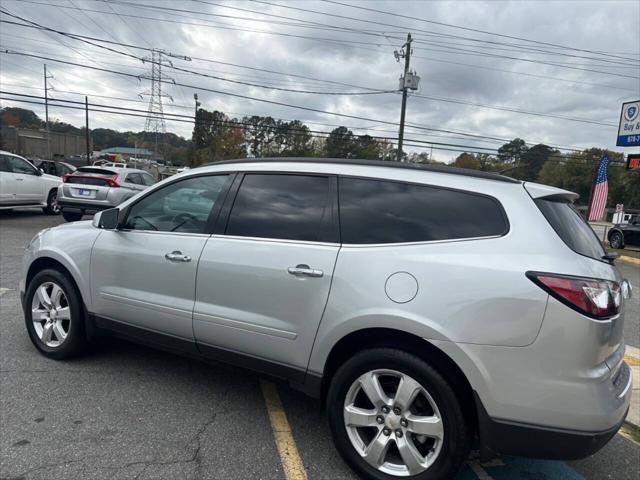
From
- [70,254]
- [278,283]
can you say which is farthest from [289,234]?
[70,254]

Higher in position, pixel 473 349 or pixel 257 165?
pixel 257 165

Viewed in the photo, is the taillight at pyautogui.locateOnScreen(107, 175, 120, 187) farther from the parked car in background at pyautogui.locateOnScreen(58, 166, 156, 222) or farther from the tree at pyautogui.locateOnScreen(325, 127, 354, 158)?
the tree at pyautogui.locateOnScreen(325, 127, 354, 158)

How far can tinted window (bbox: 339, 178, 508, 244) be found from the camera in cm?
240

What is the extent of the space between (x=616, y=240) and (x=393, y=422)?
63.2 ft

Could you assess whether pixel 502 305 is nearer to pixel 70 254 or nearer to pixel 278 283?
pixel 278 283

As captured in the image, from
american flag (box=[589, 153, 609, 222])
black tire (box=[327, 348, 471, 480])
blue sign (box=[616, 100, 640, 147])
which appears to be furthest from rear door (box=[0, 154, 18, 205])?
blue sign (box=[616, 100, 640, 147])

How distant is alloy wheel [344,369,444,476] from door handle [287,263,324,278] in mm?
617

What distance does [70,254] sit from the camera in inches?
145

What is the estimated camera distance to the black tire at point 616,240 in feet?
57.9

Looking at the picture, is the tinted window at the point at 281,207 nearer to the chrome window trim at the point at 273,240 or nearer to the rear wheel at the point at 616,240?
the chrome window trim at the point at 273,240

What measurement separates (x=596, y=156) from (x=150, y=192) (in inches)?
3095

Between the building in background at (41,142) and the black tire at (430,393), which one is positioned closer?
the black tire at (430,393)

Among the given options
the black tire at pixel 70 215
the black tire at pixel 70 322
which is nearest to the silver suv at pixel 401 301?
the black tire at pixel 70 322

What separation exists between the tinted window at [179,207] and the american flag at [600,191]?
20.1 meters
